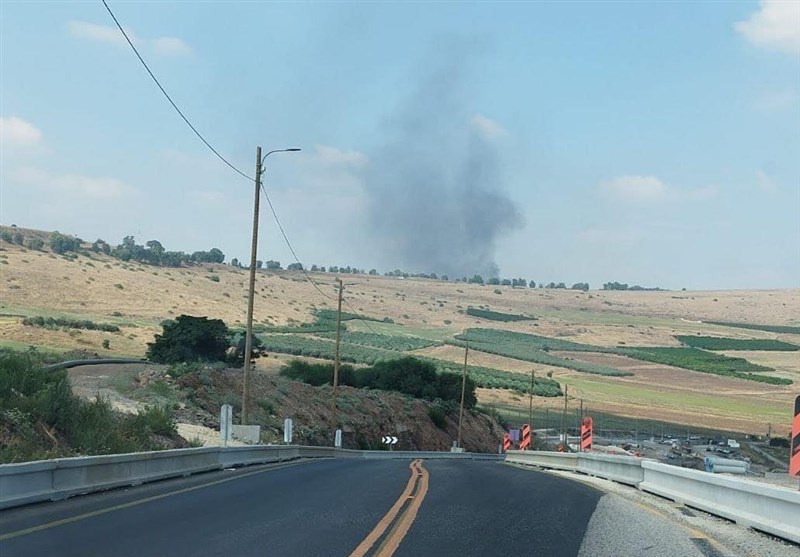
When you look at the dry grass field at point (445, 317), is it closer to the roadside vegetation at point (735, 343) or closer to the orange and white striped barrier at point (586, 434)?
the roadside vegetation at point (735, 343)

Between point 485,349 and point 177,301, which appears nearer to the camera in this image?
point 177,301

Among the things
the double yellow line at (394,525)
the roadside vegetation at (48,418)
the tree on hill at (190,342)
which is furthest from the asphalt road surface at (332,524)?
the tree on hill at (190,342)

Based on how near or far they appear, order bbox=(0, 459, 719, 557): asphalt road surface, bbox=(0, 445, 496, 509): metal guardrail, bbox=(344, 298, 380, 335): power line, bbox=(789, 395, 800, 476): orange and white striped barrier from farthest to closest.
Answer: bbox=(344, 298, 380, 335): power line < bbox=(0, 445, 496, 509): metal guardrail < bbox=(789, 395, 800, 476): orange and white striped barrier < bbox=(0, 459, 719, 557): asphalt road surface

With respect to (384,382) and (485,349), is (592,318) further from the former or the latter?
Answer: (384,382)

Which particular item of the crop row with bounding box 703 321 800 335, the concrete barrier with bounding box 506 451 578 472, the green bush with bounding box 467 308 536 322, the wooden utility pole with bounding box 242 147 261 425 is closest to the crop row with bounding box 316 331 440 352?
the green bush with bounding box 467 308 536 322

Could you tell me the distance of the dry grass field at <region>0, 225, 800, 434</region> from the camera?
80.1 m

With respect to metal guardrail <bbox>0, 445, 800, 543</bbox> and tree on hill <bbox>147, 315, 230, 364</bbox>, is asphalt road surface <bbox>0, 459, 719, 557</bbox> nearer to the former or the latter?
metal guardrail <bbox>0, 445, 800, 543</bbox>

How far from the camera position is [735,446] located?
2469 inches

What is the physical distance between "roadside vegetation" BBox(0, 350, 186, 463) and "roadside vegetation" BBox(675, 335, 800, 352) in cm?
8998

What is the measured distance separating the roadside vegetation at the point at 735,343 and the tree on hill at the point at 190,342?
5928 centimetres

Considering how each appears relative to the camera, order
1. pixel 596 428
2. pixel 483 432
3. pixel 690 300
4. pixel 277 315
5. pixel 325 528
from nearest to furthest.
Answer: pixel 325 528, pixel 596 428, pixel 483 432, pixel 277 315, pixel 690 300

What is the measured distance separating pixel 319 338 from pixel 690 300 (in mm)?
108154

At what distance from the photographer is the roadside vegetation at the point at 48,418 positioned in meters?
20.2

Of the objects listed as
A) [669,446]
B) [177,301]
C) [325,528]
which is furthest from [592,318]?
[325,528]
